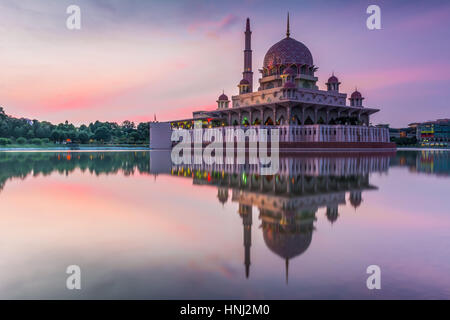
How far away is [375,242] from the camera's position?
4051 mm

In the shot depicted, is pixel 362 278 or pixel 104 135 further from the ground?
pixel 104 135

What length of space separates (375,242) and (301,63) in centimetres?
4295

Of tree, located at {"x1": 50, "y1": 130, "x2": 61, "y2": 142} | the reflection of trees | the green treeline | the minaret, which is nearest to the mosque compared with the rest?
the minaret

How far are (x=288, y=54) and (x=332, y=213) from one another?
4179 cm

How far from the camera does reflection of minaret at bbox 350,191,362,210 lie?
655 centimetres

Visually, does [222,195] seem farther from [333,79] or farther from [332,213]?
[333,79]

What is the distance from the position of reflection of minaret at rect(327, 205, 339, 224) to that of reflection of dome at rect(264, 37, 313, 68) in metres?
40.5

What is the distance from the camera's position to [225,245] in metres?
3.92

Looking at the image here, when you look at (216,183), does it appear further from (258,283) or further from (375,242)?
(258,283)

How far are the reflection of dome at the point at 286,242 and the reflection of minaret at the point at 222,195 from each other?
2467 mm

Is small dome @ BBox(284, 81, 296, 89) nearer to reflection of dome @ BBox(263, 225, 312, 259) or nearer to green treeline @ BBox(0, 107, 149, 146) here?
reflection of dome @ BBox(263, 225, 312, 259)

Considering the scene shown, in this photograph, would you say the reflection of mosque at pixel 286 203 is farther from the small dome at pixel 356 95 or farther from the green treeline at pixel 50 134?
the green treeline at pixel 50 134

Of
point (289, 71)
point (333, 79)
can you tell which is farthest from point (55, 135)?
point (333, 79)
